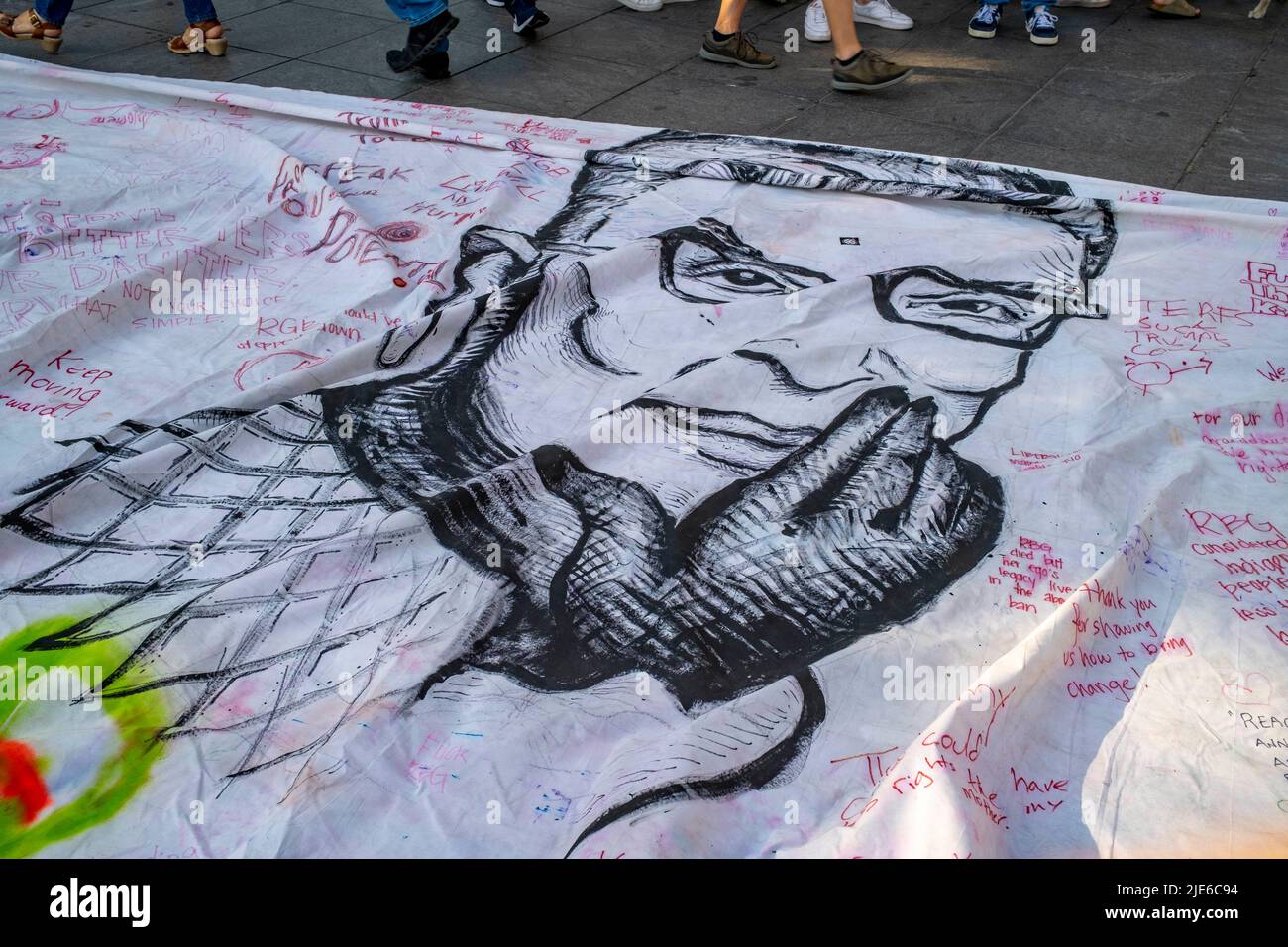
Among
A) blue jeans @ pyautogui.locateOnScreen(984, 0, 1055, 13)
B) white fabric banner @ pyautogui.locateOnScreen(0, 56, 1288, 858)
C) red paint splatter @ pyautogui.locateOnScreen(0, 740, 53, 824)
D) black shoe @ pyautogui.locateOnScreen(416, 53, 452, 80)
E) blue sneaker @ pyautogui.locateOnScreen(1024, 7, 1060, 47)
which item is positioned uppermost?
blue jeans @ pyautogui.locateOnScreen(984, 0, 1055, 13)

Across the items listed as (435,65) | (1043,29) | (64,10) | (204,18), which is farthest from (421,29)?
(1043,29)

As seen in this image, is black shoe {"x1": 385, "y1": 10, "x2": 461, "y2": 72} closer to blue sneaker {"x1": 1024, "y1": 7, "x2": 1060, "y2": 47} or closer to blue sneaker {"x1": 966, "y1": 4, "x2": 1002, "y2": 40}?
blue sneaker {"x1": 966, "y1": 4, "x2": 1002, "y2": 40}

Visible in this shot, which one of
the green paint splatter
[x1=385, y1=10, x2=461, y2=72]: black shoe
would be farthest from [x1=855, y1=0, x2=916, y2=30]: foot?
the green paint splatter

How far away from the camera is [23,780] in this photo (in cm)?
163

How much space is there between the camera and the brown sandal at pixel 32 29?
494 cm

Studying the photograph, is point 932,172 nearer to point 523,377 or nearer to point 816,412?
point 816,412

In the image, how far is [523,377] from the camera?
2.57 meters

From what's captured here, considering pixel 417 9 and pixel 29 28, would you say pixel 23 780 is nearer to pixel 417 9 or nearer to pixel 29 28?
pixel 417 9

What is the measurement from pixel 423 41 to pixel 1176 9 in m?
3.84

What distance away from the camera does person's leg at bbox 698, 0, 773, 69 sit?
488 centimetres

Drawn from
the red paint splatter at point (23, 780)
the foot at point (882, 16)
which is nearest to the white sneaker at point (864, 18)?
the foot at point (882, 16)

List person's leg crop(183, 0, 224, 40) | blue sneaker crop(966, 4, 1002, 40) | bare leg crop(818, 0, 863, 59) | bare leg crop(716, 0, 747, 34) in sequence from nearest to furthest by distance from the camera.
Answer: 1. bare leg crop(818, 0, 863, 59)
2. bare leg crop(716, 0, 747, 34)
3. person's leg crop(183, 0, 224, 40)
4. blue sneaker crop(966, 4, 1002, 40)

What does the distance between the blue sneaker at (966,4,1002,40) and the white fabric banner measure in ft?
7.20

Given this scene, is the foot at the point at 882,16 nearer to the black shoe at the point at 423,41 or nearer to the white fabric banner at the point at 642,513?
the black shoe at the point at 423,41
